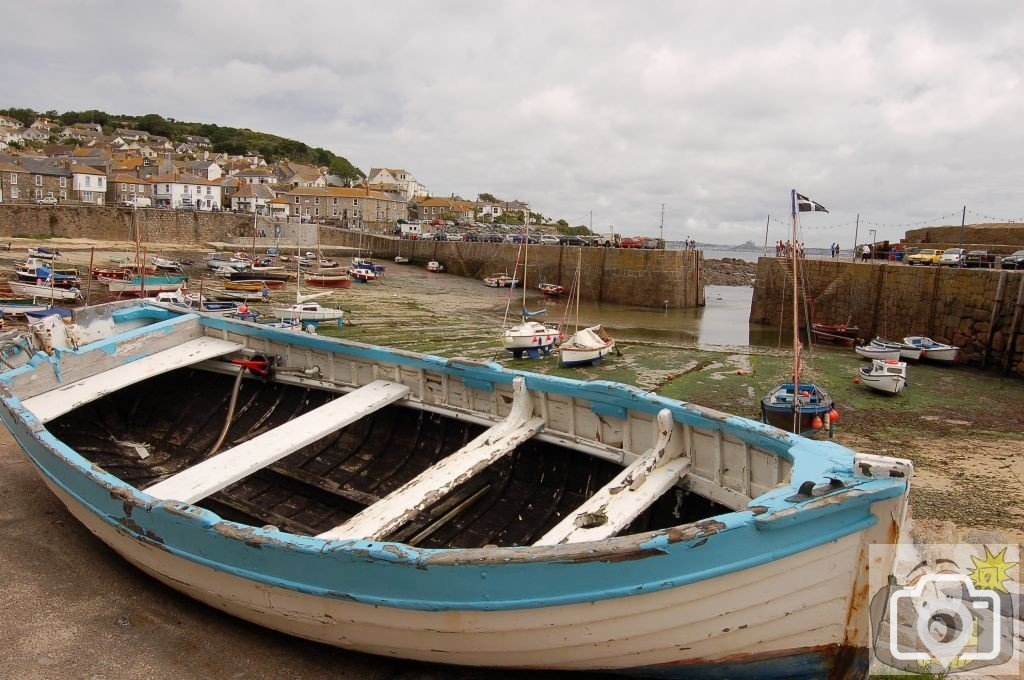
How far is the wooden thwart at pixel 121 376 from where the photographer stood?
299 inches

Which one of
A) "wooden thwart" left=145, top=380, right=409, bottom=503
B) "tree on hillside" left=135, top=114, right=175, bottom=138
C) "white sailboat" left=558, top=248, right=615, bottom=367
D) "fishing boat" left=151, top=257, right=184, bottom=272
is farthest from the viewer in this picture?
"tree on hillside" left=135, top=114, right=175, bottom=138

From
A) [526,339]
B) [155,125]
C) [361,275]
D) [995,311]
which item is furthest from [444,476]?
[155,125]

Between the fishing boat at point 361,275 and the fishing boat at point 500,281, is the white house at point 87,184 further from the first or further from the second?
the fishing boat at point 500,281

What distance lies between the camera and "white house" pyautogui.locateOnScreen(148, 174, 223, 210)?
81.4 meters

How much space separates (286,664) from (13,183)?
91950mm

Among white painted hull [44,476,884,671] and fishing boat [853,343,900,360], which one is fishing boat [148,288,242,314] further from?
fishing boat [853,343,900,360]

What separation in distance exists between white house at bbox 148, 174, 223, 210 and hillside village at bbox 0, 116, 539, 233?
0.13m

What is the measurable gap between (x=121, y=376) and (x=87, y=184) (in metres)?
87.6

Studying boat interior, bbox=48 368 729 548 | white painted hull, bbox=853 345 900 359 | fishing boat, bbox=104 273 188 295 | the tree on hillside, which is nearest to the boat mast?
boat interior, bbox=48 368 729 548

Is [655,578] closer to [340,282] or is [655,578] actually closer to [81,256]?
[340,282]

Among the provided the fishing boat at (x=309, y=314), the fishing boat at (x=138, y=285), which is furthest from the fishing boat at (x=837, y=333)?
the fishing boat at (x=138, y=285)

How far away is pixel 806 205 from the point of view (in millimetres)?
9797

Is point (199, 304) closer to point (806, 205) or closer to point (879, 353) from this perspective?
point (806, 205)

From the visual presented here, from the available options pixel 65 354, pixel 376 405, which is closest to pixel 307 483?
pixel 376 405
